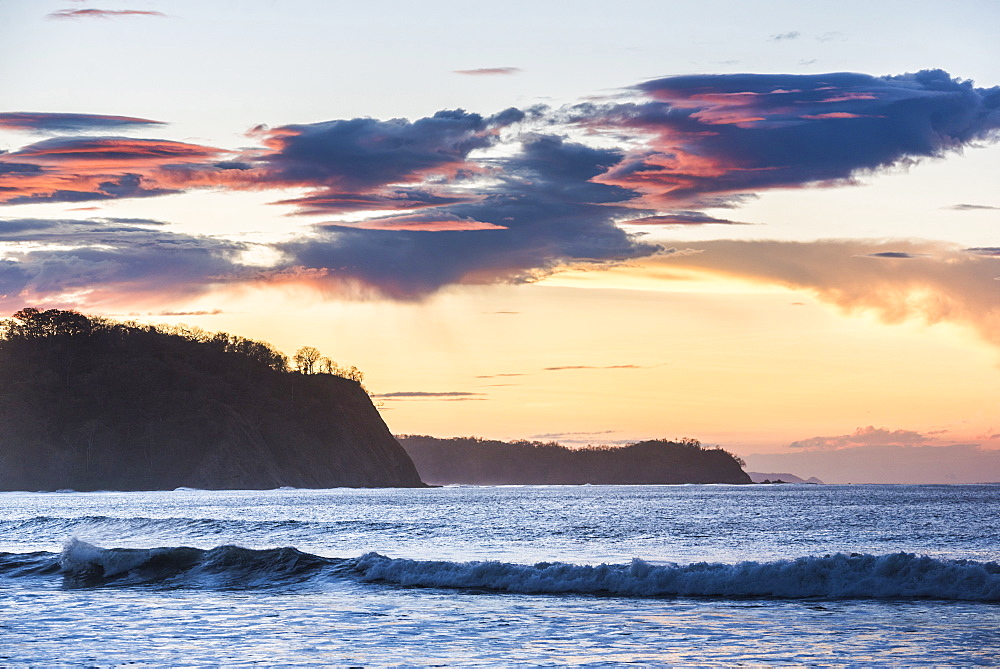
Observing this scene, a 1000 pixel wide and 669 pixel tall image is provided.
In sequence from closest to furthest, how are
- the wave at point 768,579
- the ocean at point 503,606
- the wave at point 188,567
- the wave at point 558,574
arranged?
the ocean at point 503,606 → the wave at point 768,579 → the wave at point 558,574 → the wave at point 188,567

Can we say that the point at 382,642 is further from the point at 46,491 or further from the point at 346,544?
the point at 46,491

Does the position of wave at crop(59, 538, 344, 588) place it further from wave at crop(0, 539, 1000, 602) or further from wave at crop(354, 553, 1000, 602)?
wave at crop(354, 553, 1000, 602)

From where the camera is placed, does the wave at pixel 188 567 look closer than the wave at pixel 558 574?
No

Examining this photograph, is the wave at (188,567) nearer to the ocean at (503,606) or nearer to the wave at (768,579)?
the ocean at (503,606)

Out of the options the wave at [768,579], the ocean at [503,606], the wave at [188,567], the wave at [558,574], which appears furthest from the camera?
the wave at [188,567]

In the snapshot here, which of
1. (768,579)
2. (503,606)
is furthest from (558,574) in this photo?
(768,579)

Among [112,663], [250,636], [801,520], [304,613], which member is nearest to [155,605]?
[304,613]

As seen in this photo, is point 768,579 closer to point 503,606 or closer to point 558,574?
point 558,574

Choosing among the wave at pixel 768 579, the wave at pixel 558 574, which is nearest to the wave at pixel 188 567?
the wave at pixel 558 574

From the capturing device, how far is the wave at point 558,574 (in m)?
28.7

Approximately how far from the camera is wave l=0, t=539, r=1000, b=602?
28.7 m

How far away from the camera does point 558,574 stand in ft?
104

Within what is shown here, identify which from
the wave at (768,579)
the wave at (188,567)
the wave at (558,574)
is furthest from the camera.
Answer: the wave at (188,567)

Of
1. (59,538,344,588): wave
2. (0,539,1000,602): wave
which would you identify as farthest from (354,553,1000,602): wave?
(59,538,344,588): wave
